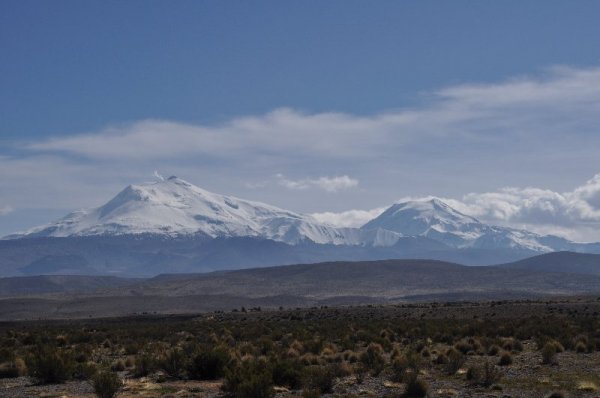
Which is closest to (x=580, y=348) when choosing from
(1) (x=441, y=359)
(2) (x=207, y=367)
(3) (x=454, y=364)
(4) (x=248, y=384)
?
(1) (x=441, y=359)

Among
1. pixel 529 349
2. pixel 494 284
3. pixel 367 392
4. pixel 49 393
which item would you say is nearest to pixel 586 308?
pixel 529 349

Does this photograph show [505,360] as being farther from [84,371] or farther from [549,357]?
[84,371]

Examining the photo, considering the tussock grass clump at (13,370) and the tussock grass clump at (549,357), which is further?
the tussock grass clump at (549,357)

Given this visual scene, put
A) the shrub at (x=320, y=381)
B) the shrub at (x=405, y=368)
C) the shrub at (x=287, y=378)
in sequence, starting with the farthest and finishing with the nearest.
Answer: the shrub at (x=405, y=368) < the shrub at (x=287, y=378) < the shrub at (x=320, y=381)

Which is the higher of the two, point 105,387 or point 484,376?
point 105,387

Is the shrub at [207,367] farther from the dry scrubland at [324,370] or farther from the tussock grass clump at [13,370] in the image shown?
the tussock grass clump at [13,370]

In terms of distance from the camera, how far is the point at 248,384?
643 inches

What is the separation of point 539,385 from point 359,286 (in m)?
178

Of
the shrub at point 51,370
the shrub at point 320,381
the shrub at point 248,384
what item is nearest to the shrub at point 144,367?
the shrub at point 51,370

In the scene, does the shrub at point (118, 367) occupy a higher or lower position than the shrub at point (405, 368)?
lower

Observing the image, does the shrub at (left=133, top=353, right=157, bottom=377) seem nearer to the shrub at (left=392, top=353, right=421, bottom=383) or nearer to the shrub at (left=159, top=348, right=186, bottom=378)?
the shrub at (left=159, top=348, right=186, bottom=378)

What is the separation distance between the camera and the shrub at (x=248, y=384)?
16.2 metres

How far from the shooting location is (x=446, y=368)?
70.6ft

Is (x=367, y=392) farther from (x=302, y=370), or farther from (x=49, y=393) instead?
(x=49, y=393)
